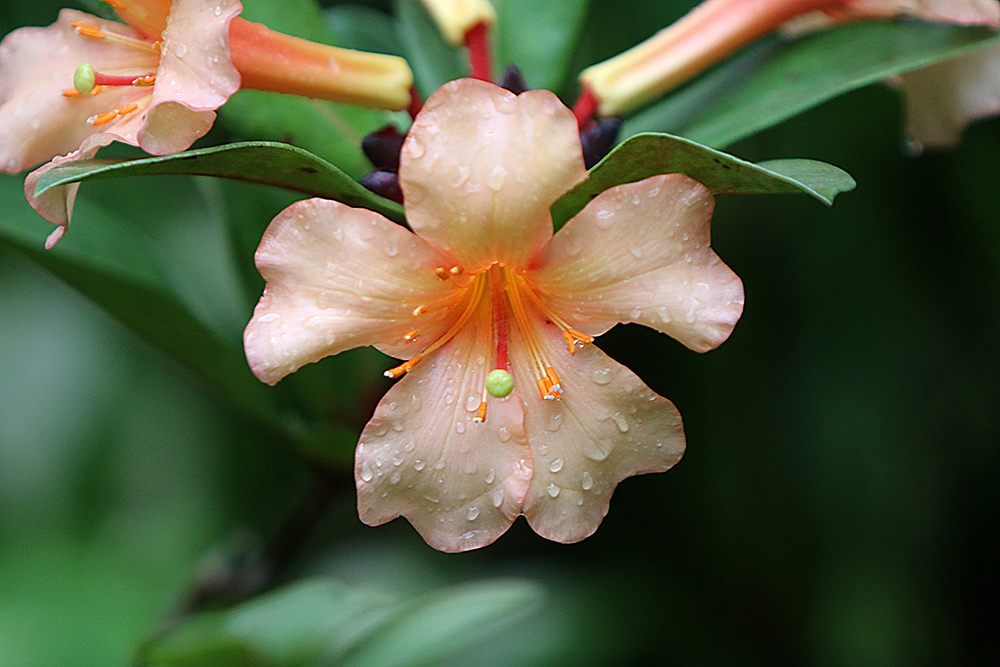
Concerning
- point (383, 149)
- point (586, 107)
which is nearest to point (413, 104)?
point (383, 149)

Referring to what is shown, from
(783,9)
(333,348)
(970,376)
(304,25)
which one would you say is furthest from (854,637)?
(304,25)

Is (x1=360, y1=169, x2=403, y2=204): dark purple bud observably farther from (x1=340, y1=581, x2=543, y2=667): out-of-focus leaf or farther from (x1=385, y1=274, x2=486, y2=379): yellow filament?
(x1=340, y1=581, x2=543, y2=667): out-of-focus leaf

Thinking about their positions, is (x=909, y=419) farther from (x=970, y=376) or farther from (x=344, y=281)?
(x=344, y=281)

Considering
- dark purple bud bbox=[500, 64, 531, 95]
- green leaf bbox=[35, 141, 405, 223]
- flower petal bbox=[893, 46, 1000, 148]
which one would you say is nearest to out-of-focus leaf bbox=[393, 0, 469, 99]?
dark purple bud bbox=[500, 64, 531, 95]

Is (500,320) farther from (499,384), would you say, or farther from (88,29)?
(88,29)

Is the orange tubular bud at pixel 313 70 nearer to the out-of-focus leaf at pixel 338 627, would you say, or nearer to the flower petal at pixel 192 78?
the flower petal at pixel 192 78

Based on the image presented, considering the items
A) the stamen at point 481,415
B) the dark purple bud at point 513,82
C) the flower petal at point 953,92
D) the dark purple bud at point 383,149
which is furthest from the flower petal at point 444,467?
the flower petal at point 953,92
